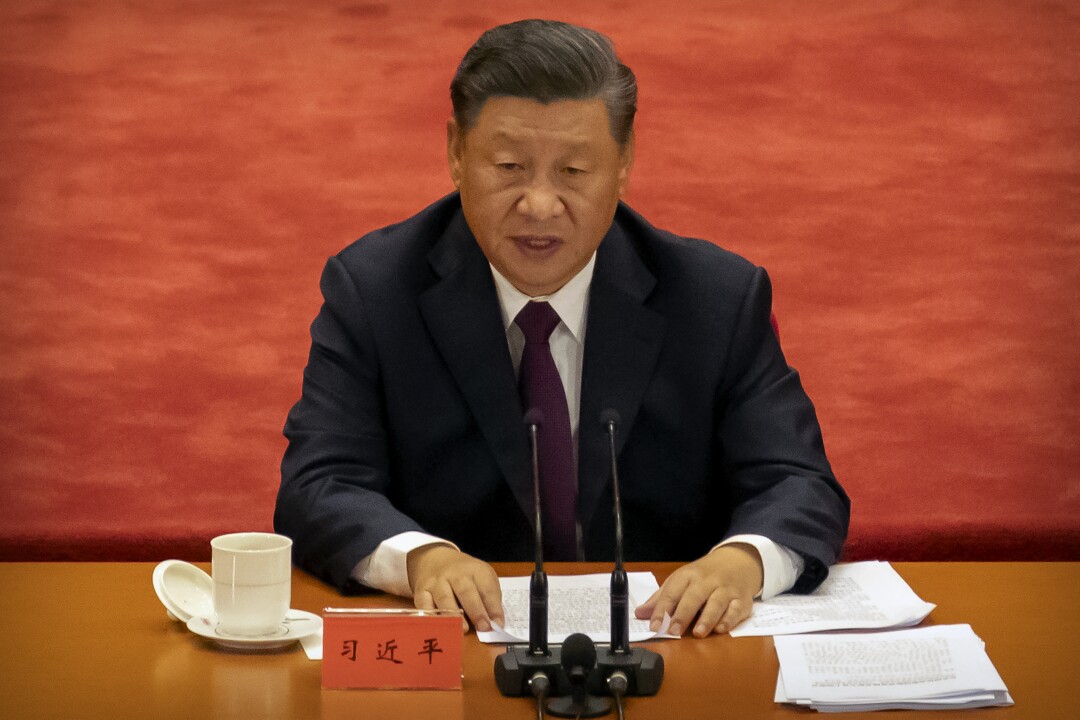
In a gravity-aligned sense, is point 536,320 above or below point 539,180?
below

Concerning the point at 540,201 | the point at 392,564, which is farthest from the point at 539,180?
the point at 392,564

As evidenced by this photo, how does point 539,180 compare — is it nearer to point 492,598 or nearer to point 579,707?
point 492,598

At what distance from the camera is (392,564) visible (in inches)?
57.2

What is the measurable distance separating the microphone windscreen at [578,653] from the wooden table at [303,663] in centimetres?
5

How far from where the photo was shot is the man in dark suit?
1.58 m

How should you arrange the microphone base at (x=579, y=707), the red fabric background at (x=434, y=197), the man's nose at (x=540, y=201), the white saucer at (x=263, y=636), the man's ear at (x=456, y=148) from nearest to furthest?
the microphone base at (x=579, y=707) → the white saucer at (x=263, y=636) → the man's nose at (x=540, y=201) → the man's ear at (x=456, y=148) → the red fabric background at (x=434, y=197)

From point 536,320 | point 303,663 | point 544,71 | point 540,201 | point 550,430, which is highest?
point 544,71

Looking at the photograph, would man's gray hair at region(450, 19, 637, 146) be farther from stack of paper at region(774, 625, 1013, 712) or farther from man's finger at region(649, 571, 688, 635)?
stack of paper at region(774, 625, 1013, 712)

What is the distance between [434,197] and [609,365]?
62.3 inches

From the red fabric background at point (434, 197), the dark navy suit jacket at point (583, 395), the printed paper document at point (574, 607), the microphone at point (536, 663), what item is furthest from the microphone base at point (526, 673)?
the red fabric background at point (434, 197)

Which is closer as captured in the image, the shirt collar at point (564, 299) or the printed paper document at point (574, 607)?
the printed paper document at point (574, 607)

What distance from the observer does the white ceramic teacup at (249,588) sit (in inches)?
50.5

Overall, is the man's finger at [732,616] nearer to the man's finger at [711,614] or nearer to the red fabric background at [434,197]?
the man's finger at [711,614]

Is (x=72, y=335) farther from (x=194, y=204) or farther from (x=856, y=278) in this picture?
(x=856, y=278)
